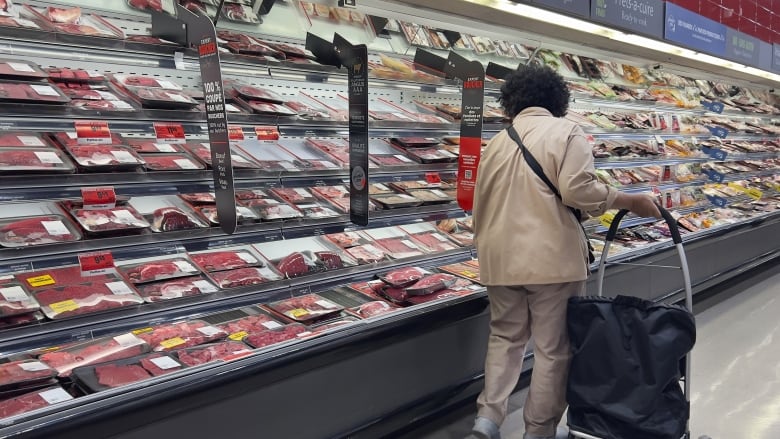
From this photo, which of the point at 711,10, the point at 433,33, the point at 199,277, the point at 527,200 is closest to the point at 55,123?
the point at 199,277

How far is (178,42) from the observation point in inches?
113

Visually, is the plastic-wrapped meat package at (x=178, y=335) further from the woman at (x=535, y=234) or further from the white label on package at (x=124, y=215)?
the woman at (x=535, y=234)

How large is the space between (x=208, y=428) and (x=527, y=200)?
1.72m

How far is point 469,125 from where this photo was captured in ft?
12.7

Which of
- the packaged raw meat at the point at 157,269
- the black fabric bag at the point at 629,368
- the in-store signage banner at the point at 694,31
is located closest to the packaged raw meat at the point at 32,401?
the packaged raw meat at the point at 157,269

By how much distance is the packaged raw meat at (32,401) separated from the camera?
2006mm

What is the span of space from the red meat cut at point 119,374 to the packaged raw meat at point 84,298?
0.28 m

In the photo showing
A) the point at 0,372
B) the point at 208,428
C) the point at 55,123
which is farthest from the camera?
the point at 55,123

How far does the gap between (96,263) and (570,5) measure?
3678 mm

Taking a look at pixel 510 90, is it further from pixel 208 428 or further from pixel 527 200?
pixel 208 428

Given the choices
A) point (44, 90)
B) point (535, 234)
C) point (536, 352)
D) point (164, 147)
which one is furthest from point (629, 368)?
point (44, 90)

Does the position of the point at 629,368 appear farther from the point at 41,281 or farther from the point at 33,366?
the point at 41,281

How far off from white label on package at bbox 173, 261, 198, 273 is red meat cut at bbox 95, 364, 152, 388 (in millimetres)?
652

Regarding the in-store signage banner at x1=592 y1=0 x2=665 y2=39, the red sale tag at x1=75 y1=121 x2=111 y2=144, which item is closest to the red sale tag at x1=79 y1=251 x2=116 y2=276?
the red sale tag at x1=75 y1=121 x2=111 y2=144
